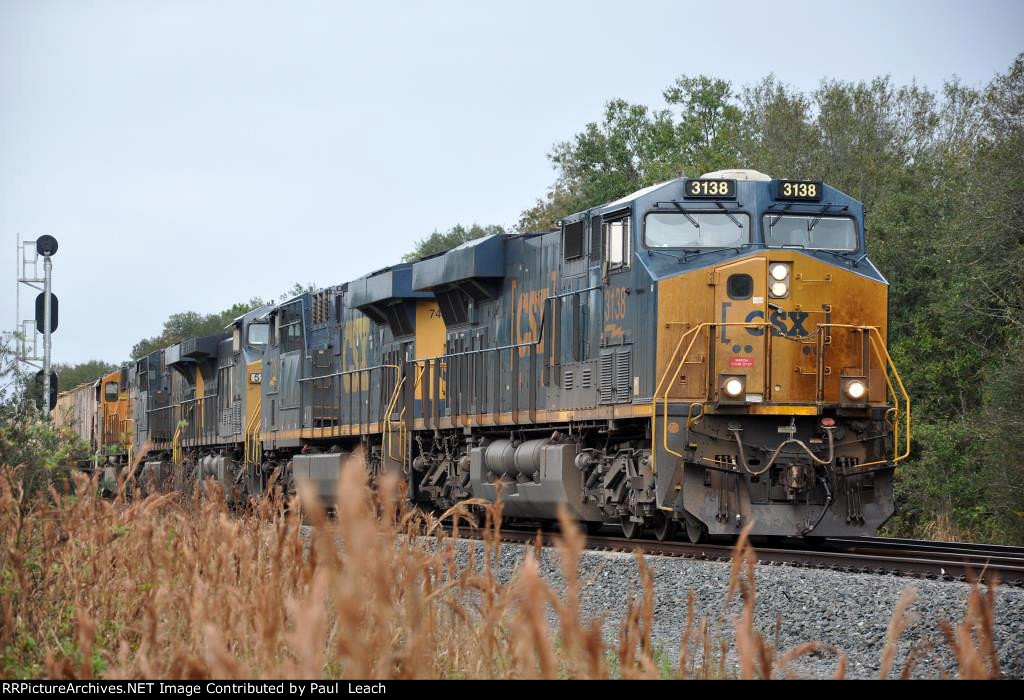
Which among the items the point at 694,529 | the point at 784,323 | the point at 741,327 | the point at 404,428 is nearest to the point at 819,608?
the point at 694,529

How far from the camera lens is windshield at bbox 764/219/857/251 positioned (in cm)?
1291

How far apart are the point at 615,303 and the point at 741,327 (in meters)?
1.56

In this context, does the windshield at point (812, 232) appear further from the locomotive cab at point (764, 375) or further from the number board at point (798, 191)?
the number board at point (798, 191)

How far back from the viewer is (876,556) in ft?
37.2

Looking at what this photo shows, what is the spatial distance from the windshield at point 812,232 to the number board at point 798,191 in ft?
0.68

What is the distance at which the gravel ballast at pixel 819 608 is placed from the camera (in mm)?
6883

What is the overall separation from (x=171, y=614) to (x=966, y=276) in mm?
20780

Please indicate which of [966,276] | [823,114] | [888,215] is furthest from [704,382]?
[823,114]

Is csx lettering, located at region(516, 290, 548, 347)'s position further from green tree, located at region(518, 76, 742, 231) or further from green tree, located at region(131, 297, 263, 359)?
green tree, located at region(131, 297, 263, 359)

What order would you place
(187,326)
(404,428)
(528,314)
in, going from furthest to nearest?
1. (187,326)
2. (404,428)
3. (528,314)

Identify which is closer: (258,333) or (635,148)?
(258,333)

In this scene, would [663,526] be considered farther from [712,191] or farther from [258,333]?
[258,333]

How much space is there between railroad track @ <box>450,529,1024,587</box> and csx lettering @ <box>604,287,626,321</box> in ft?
8.11

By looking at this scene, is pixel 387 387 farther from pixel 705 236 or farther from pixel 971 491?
pixel 971 491
